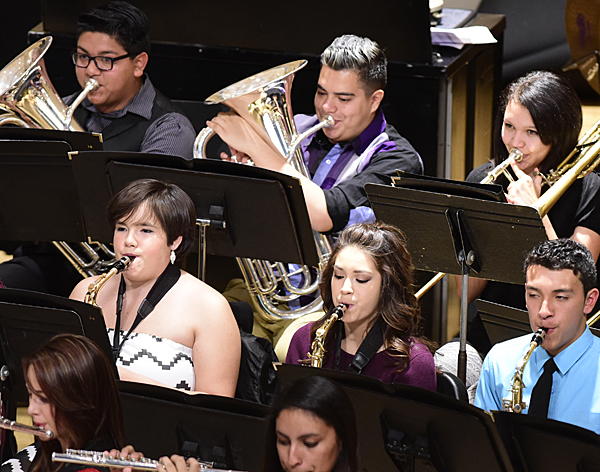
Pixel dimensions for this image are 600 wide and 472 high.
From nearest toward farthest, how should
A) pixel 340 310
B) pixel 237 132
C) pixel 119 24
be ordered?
pixel 340 310, pixel 237 132, pixel 119 24

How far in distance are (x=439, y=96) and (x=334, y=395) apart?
6.73 feet

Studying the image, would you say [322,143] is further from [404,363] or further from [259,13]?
[404,363]

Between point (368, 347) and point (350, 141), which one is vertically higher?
point (350, 141)

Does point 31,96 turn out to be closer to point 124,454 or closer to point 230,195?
point 230,195

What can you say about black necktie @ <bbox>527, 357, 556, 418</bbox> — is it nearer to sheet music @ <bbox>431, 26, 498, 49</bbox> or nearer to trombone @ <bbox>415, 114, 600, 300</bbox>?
trombone @ <bbox>415, 114, 600, 300</bbox>

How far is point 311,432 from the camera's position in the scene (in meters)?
2.11

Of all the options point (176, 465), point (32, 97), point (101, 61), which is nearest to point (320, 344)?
point (176, 465)

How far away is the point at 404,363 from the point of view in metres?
2.73

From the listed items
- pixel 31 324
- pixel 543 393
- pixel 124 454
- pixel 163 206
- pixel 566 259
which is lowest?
pixel 543 393

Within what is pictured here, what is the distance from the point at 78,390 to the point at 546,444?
3.44ft

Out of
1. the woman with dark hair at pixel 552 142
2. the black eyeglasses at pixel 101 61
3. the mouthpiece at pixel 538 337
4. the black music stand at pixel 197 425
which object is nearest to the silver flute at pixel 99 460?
the black music stand at pixel 197 425

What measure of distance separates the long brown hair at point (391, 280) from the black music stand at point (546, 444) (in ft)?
2.05

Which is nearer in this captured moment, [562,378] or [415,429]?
[415,429]

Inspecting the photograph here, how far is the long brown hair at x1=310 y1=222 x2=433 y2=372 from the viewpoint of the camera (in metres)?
2.77
